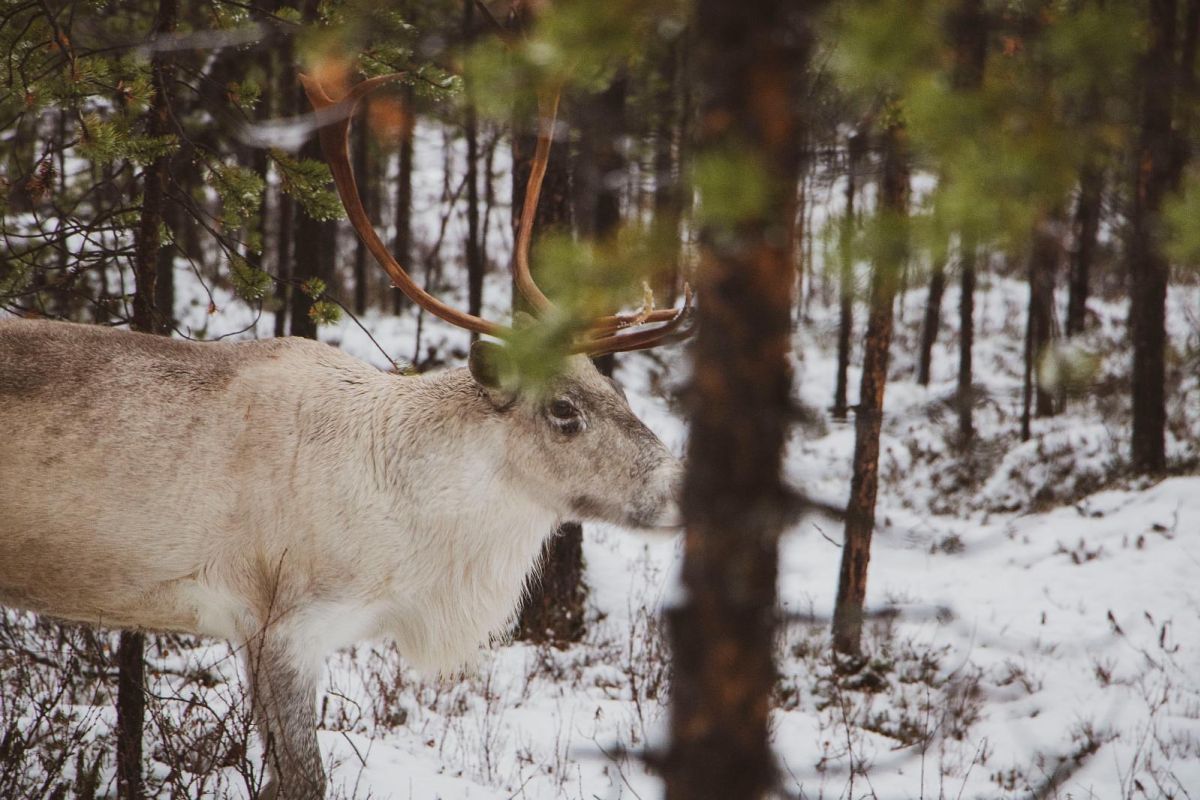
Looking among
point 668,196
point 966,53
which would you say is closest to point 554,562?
point 668,196

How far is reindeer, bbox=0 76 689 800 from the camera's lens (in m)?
3.44

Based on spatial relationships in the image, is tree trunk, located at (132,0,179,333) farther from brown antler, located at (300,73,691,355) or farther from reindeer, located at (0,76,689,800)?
brown antler, located at (300,73,691,355)

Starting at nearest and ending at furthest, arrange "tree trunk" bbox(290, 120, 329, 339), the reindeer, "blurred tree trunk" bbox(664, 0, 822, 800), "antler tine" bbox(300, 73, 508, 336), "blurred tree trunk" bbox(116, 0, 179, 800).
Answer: "blurred tree trunk" bbox(664, 0, 822, 800) < the reindeer < "antler tine" bbox(300, 73, 508, 336) < "blurred tree trunk" bbox(116, 0, 179, 800) < "tree trunk" bbox(290, 120, 329, 339)

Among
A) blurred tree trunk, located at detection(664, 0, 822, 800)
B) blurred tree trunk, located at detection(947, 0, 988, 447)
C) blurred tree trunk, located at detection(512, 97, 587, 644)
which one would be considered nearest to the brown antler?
blurred tree trunk, located at detection(664, 0, 822, 800)

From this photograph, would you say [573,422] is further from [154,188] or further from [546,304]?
[154,188]

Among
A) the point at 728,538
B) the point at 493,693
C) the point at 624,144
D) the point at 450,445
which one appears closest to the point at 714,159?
the point at 624,144

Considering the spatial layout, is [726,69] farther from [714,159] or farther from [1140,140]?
[1140,140]

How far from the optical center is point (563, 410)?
154 inches

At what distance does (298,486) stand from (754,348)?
2499 millimetres

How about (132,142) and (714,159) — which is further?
(132,142)

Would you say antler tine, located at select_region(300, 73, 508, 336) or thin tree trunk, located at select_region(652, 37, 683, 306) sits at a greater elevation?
antler tine, located at select_region(300, 73, 508, 336)

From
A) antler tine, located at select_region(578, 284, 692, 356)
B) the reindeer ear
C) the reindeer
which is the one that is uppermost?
antler tine, located at select_region(578, 284, 692, 356)

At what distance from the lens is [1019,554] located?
9.35 m

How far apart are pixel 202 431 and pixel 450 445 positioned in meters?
0.98
